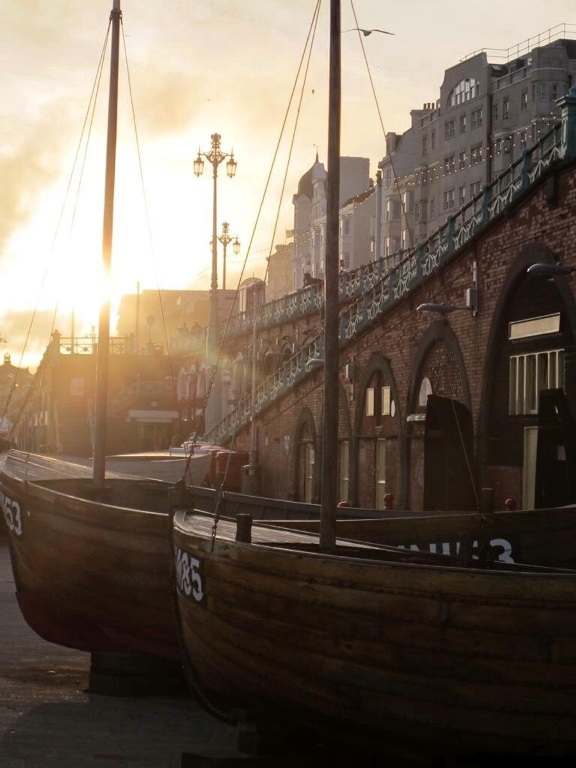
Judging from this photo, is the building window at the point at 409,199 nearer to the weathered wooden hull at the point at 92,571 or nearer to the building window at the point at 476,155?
the building window at the point at 476,155

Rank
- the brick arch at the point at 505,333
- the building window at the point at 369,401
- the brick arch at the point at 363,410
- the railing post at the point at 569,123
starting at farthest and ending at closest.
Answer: the building window at the point at 369,401 < the brick arch at the point at 363,410 < the brick arch at the point at 505,333 < the railing post at the point at 569,123

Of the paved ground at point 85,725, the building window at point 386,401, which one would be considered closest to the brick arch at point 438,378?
the building window at point 386,401

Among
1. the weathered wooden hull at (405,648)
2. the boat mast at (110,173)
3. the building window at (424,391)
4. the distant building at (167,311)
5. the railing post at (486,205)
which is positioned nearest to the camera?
the weathered wooden hull at (405,648)

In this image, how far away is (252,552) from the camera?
9.62 meters

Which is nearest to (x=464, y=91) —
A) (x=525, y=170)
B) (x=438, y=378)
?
(x=438, y=378)

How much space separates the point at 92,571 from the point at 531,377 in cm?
1642

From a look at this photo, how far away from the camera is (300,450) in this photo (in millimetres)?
45875

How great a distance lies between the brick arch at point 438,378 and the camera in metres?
31.9

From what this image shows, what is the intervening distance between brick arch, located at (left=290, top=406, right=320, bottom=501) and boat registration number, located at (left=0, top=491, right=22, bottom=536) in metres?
26.0

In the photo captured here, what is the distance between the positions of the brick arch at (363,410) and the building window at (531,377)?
7.07 metres

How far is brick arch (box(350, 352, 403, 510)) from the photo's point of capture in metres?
36.3

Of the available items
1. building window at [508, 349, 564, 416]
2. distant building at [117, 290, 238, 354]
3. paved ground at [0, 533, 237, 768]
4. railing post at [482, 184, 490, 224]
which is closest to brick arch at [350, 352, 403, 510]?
building window at [508, 349, 564, 416]

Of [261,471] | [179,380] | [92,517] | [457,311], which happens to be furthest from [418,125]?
[92,517]

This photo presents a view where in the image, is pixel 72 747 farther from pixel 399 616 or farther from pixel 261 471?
pixel 261 471
